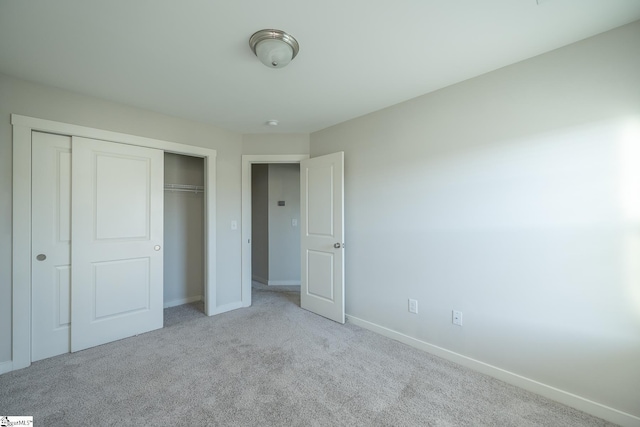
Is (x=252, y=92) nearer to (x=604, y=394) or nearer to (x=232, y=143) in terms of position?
(x=232, y=143)

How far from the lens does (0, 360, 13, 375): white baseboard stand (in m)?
2.02

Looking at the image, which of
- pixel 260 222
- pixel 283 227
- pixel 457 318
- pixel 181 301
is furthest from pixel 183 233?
pixel 457 318

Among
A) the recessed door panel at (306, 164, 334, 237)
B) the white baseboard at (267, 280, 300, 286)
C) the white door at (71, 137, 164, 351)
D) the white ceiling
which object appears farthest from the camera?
the white baseboard at (267, 280, 300, 286)

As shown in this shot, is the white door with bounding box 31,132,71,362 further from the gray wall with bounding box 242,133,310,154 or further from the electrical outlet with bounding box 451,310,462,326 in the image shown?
the electrical outlet with bounding box 451,310,462,326

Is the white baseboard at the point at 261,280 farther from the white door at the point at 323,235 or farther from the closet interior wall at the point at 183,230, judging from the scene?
the white door at the point at 323,235

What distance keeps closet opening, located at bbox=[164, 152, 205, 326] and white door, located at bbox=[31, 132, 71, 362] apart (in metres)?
1.19

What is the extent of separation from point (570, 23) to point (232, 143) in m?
3.29

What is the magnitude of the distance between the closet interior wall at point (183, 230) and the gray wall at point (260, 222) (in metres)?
1.20

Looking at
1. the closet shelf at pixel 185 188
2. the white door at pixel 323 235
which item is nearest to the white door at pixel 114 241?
the closet shelf at pixel 185 188

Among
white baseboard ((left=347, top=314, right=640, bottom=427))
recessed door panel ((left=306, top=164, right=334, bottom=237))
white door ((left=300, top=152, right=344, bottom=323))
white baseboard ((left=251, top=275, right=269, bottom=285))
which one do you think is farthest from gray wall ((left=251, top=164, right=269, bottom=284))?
white baseboard ((left=347, top=314, right=640, bottom=427))

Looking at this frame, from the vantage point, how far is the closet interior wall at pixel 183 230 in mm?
3604

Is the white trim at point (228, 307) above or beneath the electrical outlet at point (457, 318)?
beneath

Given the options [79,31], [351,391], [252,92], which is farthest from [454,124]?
[79,31]

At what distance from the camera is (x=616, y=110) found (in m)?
1.59
